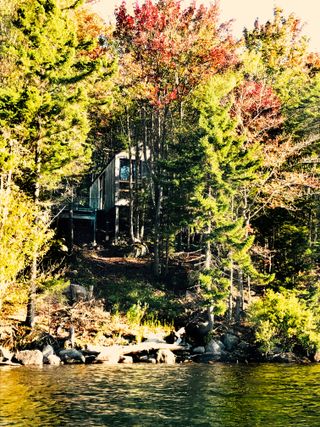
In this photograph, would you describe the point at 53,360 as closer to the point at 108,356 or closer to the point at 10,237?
the point at 108,356

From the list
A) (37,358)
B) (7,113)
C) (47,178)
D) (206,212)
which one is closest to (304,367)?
(206,212)

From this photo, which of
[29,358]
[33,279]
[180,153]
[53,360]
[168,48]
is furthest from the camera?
[168,48]

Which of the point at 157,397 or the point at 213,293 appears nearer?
the point at 157,397

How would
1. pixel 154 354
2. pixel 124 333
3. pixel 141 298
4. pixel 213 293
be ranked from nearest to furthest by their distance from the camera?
pixel 154 354, pixel 124 333, pixel 213 293, pixel 141 298

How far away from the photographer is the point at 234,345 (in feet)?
78.3

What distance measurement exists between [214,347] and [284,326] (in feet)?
11.4

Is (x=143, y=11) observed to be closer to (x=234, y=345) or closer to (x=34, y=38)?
(x=34, y=38)

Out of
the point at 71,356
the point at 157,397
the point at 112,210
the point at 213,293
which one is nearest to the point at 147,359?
the point at 71,356

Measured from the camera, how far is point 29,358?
19391 millimetres

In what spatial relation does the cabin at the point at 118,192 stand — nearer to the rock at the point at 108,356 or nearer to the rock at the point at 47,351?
the rock at the point at 108,356

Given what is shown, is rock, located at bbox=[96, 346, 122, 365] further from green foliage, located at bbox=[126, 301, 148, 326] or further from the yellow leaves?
the yellow leaves

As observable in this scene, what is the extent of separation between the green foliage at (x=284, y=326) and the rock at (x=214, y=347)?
184 centimetres

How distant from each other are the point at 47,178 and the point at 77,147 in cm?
221

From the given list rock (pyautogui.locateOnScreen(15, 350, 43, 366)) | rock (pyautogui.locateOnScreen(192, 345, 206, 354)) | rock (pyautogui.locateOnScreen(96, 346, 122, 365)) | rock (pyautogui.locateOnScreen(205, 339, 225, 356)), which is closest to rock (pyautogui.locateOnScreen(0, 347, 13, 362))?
rock (pyautogui.locateOnScreen(15, 350, 43, 366))
